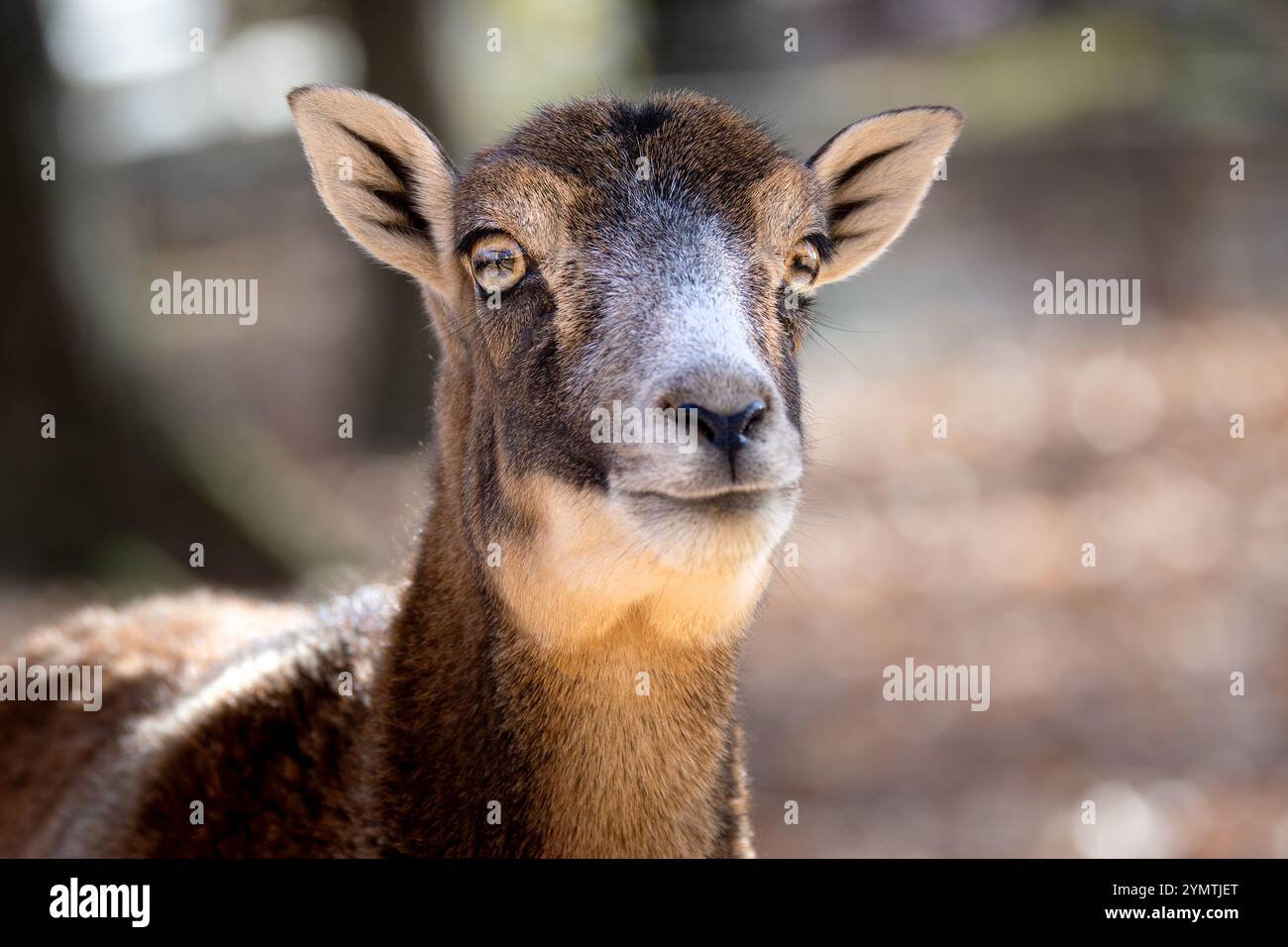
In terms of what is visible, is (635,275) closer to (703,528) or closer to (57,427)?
(703,528)

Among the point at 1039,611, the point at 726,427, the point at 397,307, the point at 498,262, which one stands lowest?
the point at 1039,611

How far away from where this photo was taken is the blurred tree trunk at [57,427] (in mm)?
11430

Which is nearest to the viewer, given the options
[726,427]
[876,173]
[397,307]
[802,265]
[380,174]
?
[726,427]

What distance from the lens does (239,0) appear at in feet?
98.5

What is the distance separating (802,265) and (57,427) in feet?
26.2

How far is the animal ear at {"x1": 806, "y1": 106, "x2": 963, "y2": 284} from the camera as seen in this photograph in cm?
617

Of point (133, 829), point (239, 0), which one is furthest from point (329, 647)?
point (239, 0)

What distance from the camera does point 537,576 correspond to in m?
4.93

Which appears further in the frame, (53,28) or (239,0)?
(239,0)

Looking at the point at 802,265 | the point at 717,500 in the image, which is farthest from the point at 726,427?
the point at 802,265

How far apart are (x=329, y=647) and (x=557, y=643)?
4.44 feet

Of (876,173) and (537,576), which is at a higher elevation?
(876,173)

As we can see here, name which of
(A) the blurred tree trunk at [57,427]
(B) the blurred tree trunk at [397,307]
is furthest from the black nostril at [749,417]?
(B) the blurred tree trunk at [397,307]
